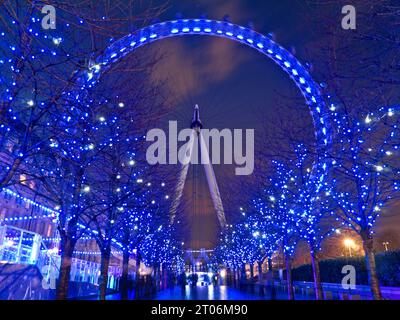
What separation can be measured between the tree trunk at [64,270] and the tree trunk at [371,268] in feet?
35.4

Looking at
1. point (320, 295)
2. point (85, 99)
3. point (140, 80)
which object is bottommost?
point (320, 295)

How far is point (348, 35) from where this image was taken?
356 inches

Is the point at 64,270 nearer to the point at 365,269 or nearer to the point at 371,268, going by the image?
the point at 371,268

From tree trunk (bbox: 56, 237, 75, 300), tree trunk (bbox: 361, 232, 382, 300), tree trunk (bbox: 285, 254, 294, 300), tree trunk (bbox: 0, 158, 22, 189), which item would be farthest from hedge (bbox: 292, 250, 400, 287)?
tree trunk (bbox: 0, 158, 22, 189)

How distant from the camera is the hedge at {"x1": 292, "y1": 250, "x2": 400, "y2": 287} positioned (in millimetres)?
20484

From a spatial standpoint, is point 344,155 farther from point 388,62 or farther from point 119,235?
point 119,235

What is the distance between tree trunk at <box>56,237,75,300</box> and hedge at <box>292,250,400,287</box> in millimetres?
18090

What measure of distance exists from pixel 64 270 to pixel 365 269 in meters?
20.7

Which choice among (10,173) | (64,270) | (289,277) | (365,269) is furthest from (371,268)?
(10,173)

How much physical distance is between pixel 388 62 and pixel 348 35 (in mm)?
1334

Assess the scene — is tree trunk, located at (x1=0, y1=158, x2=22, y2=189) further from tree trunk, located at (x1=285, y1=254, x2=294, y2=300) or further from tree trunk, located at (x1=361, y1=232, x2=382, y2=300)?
tree trunk, located at (x1=285, y1=254, x2=294, y2=300)

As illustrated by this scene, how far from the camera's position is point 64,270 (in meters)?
11.1
